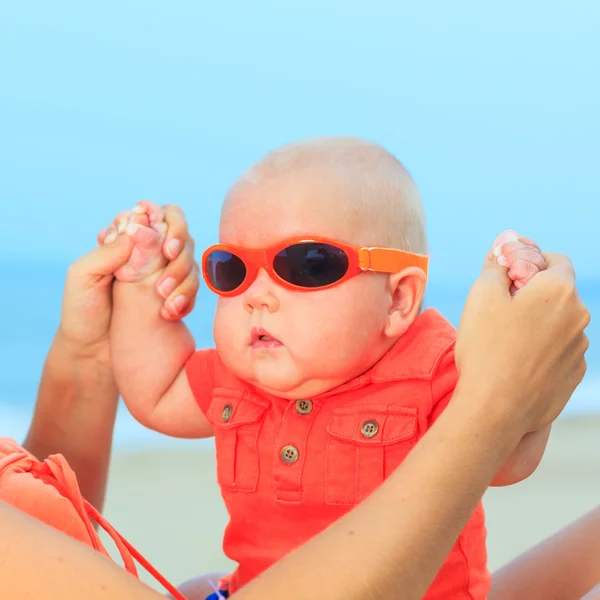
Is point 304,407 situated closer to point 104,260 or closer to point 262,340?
point 262,340

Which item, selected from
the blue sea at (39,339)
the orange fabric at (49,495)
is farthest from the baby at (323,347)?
the blue sea at (39,339)

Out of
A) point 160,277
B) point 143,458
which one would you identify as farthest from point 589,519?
point 143,458

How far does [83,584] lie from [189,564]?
1987 millimetres

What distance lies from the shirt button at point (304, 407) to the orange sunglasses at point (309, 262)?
21cm

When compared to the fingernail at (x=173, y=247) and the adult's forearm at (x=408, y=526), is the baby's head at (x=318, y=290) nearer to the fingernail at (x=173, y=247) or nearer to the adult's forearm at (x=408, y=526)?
the fingernail at (x=173, y=247)

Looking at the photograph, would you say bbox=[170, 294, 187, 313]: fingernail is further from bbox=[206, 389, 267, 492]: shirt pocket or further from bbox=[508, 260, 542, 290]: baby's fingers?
bbox=[508, 260, 542, 290]: baby's fingers

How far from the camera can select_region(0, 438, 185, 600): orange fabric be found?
1.33m

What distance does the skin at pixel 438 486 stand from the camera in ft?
3.36

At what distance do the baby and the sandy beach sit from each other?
132 centimetres

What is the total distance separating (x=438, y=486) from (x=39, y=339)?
21.9ft

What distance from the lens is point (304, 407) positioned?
1660 mm

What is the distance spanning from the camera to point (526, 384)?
125 centimetres

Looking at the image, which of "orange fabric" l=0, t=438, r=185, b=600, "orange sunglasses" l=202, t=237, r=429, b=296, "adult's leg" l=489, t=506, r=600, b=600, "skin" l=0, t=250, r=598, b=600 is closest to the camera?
"skin" l=0, t=250, r=598, b=600

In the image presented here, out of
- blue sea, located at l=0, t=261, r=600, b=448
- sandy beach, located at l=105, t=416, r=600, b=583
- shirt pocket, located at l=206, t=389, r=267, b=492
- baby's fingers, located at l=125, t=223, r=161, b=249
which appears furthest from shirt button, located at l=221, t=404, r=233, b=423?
blue sea, located at l=0, t=261, r=600, b=448
